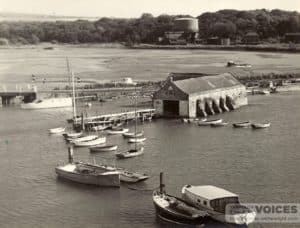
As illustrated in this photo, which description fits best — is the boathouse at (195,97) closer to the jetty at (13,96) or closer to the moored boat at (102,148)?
the moored boat at (102,148)

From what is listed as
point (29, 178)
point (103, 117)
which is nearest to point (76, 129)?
point (103, 117)

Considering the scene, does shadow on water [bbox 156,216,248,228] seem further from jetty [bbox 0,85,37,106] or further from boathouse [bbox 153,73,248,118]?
jetty [bbox 0,85,37,106]

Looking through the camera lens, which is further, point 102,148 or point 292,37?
point 292,37

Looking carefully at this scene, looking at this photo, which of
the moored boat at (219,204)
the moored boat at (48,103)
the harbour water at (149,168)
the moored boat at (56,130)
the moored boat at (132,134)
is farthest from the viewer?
the moored boat at (48,103)

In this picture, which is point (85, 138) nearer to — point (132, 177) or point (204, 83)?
point (132, 177)

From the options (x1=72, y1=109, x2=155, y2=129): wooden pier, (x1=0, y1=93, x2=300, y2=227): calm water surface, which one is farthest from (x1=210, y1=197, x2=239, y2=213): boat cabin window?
(x1=72, y1=109, x2=155, y2=129): wooden pier

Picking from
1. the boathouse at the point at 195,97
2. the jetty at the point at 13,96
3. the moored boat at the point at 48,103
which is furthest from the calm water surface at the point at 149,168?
the jetty at the point at 13,96

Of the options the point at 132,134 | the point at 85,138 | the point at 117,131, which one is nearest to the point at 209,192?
the point at 85,138
